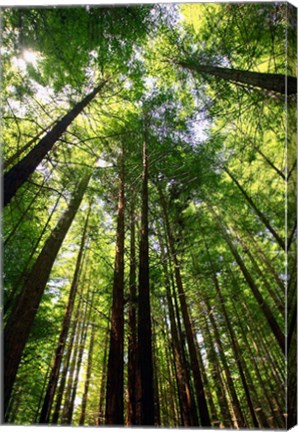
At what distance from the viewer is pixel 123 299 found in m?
2.57

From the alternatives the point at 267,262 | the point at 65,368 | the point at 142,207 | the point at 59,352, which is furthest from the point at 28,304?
the point at 267,262

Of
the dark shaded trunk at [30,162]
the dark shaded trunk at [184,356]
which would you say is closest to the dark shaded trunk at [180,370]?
the dark shaded trunk at [184,356]

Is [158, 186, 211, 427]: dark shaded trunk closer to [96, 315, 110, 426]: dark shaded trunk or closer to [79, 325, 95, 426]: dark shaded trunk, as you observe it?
[96, 315, 110, 426]: dark shaded trunk

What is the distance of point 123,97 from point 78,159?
31.5 inches

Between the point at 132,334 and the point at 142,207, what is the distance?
1223mm

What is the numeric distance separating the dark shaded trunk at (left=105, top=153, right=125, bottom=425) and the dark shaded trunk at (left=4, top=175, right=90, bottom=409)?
0.55 m

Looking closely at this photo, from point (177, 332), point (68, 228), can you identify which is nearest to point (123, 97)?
point (68, 228)

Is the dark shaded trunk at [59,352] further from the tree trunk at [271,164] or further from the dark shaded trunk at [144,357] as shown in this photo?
the tree trunk at [271,164]

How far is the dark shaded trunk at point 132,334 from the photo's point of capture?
215 centimetres

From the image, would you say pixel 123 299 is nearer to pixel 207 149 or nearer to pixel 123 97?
pixel 207 149

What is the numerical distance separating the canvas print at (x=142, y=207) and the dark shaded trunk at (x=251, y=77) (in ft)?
0.04

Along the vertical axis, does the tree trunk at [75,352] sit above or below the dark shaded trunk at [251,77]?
below

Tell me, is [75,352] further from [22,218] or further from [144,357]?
[22,218]

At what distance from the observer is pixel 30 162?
2178mm
